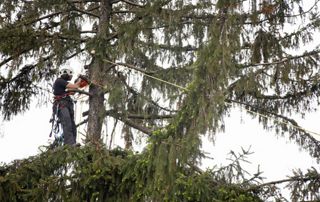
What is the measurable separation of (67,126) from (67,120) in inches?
3.7

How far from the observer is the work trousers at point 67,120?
9.66 metres

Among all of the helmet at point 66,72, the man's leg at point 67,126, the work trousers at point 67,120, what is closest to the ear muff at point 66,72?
the helmet at point 66,72

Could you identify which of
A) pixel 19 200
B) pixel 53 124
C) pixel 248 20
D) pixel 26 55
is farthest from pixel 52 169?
pixel 248 20

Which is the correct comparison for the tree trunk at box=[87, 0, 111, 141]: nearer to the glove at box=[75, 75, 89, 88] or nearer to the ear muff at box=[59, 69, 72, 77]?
the glove at box=[75, 75, 89, 88]

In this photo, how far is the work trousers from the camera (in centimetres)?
966

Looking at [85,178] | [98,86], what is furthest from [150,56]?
[85,178]

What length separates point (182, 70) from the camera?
1014 cm

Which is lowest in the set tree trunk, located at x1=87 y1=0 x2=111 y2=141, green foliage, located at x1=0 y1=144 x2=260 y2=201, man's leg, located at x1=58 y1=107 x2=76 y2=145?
green foliage, located at x1=0 y1=144 x2=260 y2=201

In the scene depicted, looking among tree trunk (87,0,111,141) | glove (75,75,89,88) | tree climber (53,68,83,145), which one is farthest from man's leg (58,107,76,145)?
glove (75,75,89,88)

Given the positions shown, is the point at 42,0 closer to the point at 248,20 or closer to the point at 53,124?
the point at 53,124

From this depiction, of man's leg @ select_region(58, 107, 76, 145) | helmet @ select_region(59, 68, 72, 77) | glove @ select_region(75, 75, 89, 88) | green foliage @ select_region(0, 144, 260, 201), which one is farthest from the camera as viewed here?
glove @ select_region(75, 75, 89, 88)

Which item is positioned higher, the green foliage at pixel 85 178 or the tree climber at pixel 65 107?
the tree climber at pixel 65 107

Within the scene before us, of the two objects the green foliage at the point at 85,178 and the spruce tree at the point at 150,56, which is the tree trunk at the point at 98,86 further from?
the green foliage at the point at 85,178

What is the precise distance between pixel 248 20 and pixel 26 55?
11.4ft
